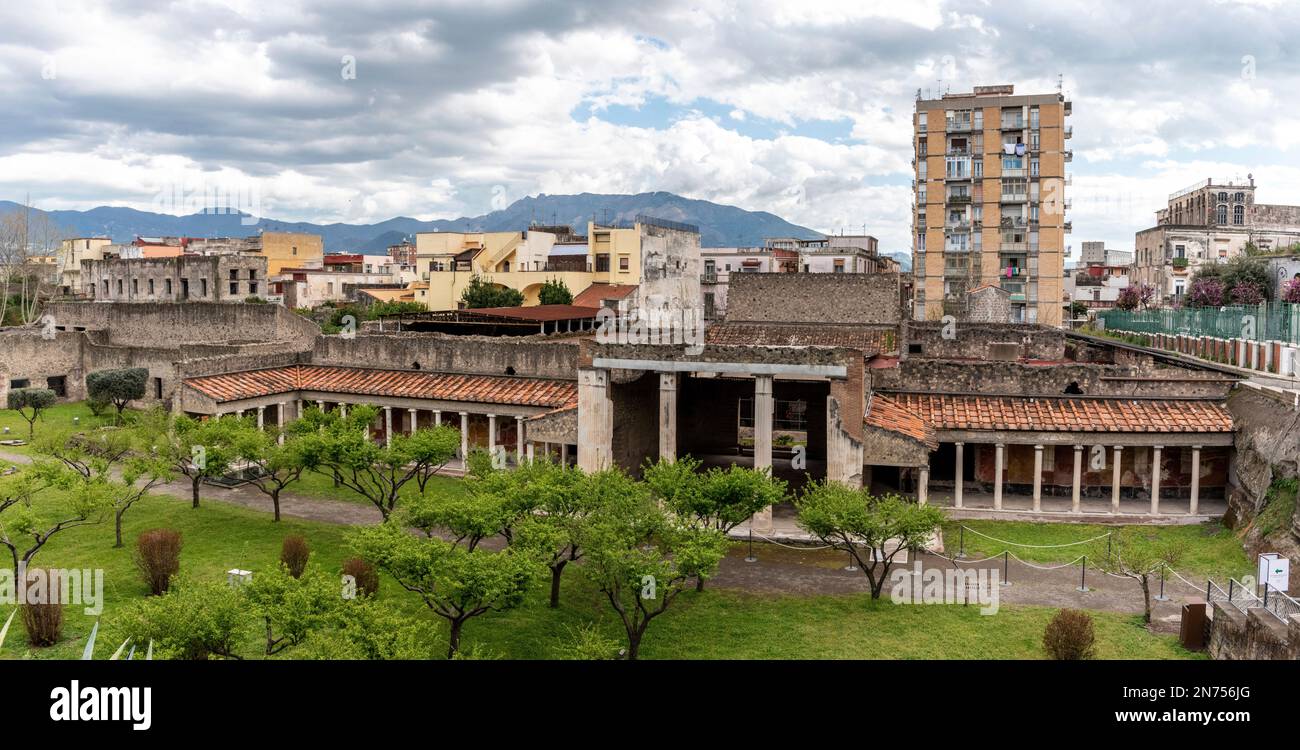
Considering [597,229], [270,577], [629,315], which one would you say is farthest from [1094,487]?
[597,229]

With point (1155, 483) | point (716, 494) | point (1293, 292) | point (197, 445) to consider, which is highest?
point (1293, 292)

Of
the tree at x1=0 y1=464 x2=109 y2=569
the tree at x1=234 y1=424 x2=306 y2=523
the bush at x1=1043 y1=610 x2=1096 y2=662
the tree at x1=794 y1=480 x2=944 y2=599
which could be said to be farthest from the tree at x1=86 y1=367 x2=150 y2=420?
the bush at x1=1043 y1=610 x2=1096 y2=662

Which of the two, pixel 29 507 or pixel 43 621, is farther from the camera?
pixel 29 507

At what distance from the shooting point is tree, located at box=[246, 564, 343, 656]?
16.8 meters

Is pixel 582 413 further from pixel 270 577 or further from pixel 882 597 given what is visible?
pixel 270 577

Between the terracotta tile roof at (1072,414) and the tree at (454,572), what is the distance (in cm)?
2302

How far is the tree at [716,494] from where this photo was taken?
26.9 meters

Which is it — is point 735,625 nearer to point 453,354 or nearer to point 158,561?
point 158,561

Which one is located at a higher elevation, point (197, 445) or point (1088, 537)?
point (197, 445)

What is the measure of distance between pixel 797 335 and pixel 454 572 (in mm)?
39655

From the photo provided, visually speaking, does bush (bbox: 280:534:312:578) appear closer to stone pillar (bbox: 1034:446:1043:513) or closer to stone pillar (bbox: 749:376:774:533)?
Result: stone pillar (bbox: 749:376:774:533)

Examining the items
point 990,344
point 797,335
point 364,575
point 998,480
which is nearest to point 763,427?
point 998,480

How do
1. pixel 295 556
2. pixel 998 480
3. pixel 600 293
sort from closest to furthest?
pixel 295 556
pixel 998 480
pixel 600 293

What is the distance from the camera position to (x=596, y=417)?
36094mm
